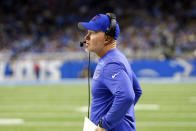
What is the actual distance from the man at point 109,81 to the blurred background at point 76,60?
4.70m

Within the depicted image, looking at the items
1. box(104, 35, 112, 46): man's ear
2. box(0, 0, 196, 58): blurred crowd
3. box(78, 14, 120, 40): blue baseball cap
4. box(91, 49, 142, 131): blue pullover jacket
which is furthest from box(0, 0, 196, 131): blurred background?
box(78, 14, 120, 40): blue baseball cap

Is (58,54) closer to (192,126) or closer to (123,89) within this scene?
(192,126)

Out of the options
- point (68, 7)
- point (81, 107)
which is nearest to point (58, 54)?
point (68, 7)

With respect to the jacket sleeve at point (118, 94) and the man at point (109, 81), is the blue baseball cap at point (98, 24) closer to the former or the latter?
the man at point (109, 81)

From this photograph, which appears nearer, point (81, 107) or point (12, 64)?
point (81, 107)

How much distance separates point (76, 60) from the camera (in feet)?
68.9

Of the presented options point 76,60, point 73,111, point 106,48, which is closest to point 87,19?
point 76,60

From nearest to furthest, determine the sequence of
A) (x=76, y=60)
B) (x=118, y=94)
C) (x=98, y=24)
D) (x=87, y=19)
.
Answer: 1. (x=118, y=94)
2. (x=98, y=24)
3. (x=76, y=60)
4. (x=87, y=19)

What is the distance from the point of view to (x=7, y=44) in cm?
2511

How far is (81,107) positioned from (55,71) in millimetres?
10505

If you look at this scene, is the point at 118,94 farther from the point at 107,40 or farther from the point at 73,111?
the point at 73,111

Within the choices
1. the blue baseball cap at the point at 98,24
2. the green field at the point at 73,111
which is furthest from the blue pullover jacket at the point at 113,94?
the green field at the point at 73,111

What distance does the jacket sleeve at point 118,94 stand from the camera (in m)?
2.63

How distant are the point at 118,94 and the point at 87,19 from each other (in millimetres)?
24924
